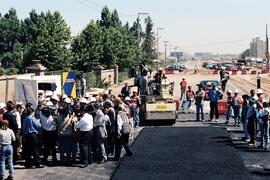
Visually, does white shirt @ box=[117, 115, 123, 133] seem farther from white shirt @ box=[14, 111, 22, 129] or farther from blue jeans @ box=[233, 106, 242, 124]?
blue jeans @ box=[233, 106, 242, 124]

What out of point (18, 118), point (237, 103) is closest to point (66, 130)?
point (18, 118)

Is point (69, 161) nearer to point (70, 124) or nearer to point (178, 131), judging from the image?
point (70, 124)

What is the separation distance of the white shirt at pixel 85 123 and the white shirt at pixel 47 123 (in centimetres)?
92

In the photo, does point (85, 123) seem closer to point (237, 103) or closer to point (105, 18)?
point (237, 103)

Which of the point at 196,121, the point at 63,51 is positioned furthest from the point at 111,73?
the point at 196,121

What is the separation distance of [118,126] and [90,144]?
3.59ft

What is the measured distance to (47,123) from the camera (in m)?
12.3

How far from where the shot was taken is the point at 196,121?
68.8 feet

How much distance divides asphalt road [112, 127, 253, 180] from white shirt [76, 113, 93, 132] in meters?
1.64

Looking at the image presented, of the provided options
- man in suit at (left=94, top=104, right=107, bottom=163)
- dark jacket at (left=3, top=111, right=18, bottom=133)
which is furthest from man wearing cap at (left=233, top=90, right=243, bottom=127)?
dark jacket at (left=3, top=111, right=18, bottom=133)

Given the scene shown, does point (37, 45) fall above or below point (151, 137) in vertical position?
above

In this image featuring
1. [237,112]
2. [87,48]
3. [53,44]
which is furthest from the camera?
[87,48]

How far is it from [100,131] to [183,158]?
2990 millimetres

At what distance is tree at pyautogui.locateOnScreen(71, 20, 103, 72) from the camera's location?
133ft
